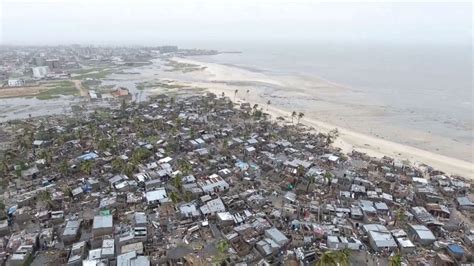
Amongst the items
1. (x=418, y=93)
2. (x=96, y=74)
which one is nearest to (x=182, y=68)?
(x=96, y=74)

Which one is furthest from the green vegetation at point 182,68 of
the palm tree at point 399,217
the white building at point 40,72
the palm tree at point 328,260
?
the palm tree at point 328,260

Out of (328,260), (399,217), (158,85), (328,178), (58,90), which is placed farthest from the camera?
(158,85)

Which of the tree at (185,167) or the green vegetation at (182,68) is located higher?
the green vegetation at (182,68)

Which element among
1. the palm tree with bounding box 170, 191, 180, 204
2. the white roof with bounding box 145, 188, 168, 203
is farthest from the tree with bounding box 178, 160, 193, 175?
the palm tree with bounding box 170, 191, 180, 204

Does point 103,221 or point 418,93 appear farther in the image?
point 418,93

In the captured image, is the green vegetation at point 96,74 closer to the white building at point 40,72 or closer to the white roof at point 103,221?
the white building at point 40,72

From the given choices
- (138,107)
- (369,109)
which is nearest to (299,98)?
(369,109)

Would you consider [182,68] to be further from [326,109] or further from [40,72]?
[326,109]
